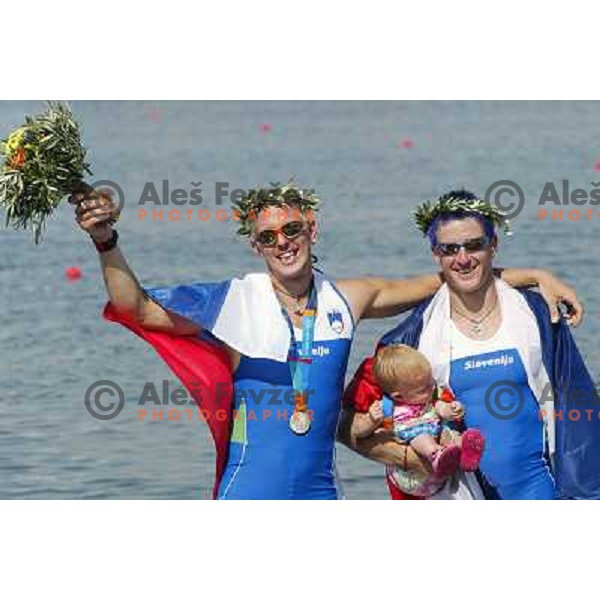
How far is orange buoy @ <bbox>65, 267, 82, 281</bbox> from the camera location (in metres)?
14.0

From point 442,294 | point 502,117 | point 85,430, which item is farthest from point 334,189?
point 442,294

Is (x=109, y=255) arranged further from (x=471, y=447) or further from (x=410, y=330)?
(x=471, y=447)

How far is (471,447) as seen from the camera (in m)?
7.11

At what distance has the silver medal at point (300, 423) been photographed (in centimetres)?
706

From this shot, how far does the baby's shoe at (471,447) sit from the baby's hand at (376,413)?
0.30 metres

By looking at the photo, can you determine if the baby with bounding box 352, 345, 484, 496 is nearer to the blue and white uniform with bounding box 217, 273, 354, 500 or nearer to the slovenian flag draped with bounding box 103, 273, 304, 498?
the blue and white uniform with bounding box 217, 273, 354, 500

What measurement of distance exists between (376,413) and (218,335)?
0.63 metres

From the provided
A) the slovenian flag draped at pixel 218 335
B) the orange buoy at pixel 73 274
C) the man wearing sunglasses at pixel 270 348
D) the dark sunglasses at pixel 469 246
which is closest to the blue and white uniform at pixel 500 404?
the dark sunglasses at pixel 469 246

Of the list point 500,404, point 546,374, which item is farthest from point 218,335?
point 546,374

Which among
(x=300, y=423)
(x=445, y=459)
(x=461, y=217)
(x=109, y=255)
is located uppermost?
(x=461, y=217)

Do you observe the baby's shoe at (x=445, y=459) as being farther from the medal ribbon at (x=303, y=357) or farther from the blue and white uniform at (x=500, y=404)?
the medal ribbon at (x=303, y=357)

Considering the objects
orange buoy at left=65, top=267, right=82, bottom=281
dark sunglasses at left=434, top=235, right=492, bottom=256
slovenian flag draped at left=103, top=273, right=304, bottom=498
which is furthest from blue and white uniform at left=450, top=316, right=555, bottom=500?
orange buoy at left=65, top=267, right=82, bottom=281

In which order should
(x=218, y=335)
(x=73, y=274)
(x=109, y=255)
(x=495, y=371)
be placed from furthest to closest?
(x=73, y=274) → (x=495, y=371) → (x=218, y=335) → (x=109, y=255)

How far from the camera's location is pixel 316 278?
284 inches
